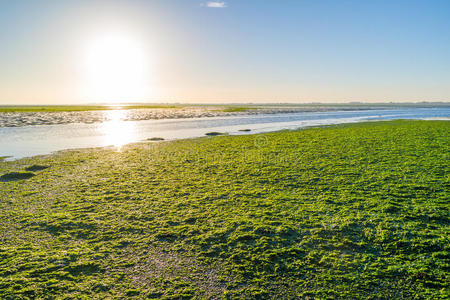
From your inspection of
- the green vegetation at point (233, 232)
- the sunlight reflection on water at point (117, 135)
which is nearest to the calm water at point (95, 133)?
the sunlight reflection on water at point (117, 135)

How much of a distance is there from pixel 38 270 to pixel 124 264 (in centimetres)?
172

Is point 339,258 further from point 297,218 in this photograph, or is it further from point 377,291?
point 297,218

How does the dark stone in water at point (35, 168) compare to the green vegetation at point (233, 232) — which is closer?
the green vegetation at point (233, 232)

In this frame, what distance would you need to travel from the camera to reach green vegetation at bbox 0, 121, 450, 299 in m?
4.75

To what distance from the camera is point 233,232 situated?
6.55 m

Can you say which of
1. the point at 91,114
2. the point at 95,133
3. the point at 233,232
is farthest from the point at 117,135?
the point at 91,114

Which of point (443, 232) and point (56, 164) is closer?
point (443, 232)

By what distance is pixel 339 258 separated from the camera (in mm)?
5363

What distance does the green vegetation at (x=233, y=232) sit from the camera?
4750 millimetres

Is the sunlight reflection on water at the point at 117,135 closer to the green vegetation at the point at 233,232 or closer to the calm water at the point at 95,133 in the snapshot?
the calm water at the point at 95,133

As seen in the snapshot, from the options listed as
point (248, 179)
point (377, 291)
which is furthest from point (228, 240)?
point (248, 179)

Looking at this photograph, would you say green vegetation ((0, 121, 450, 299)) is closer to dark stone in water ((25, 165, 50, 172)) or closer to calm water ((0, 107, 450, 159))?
dark stone in water ((25, 165, 50, 172))

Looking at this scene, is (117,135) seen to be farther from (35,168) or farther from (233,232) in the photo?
(233,232)

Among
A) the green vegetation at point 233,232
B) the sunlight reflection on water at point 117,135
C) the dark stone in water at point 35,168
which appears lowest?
the green vegetation at point 233,232
